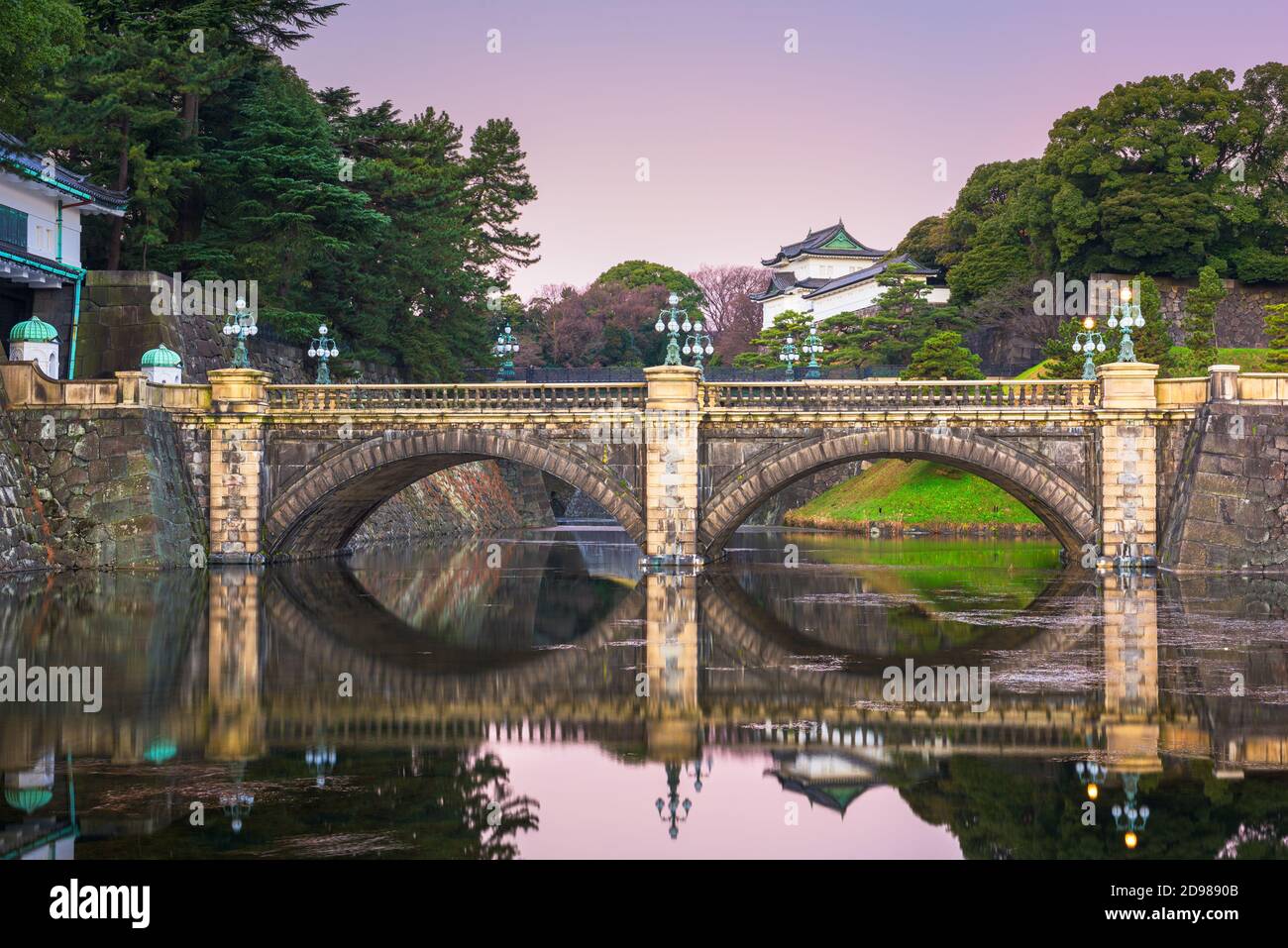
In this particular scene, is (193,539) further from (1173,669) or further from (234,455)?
(1173,669)

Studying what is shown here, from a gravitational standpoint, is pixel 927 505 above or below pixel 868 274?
below

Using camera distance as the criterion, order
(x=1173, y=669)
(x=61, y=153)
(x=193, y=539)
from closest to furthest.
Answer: (x=1173, y=669) < (x=193, y=539) < (x=61, y=153)

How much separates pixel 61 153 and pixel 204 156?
6.75m

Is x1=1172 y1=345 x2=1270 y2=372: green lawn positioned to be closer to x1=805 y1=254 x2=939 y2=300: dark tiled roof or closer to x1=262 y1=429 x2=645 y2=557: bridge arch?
x1=805 y1=254 x2=939 y2=300: dark tiled roof

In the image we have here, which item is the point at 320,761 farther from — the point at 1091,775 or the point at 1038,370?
the point at 1038,370

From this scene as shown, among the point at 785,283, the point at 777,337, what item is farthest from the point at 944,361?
the point at 785,283

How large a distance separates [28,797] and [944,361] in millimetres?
56149

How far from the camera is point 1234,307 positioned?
74.1 meters

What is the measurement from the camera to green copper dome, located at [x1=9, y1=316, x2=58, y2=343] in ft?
146

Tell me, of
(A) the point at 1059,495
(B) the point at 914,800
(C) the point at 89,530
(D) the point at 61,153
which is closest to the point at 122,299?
(D) the point at 61,153

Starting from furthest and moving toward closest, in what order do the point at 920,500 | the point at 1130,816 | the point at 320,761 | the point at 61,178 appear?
the point at 920,500, the point at 61,178, the point at 320,761, the point at 1130,816

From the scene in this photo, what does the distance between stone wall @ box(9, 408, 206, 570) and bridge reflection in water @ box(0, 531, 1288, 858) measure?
6299 millimetres

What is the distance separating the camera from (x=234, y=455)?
43.9 metres
